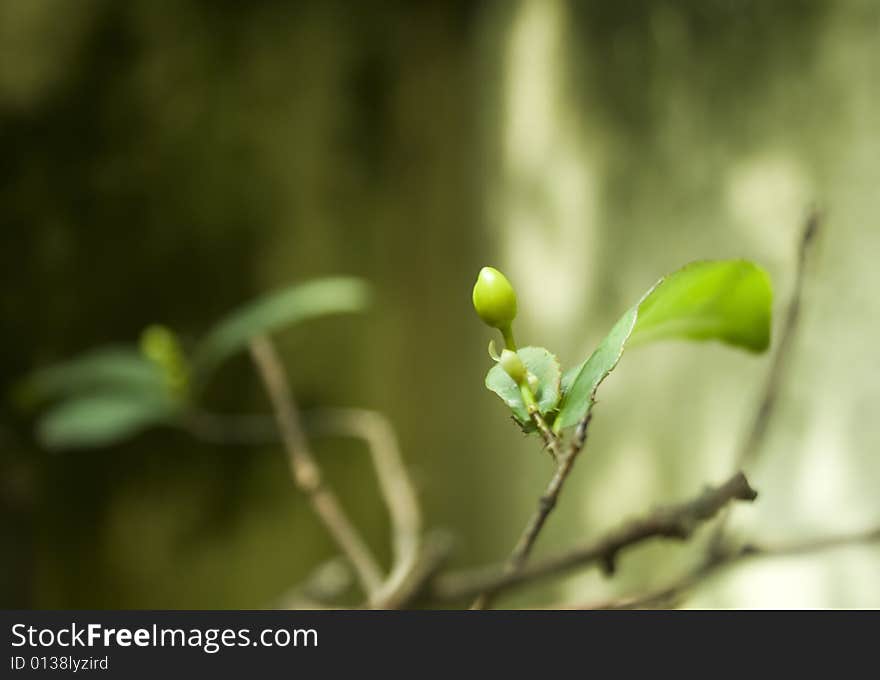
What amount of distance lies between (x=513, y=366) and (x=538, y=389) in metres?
0.02

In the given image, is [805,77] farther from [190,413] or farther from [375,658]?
[190,413]

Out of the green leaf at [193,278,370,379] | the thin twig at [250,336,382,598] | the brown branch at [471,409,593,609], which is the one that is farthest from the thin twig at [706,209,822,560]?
the green leaf at [193,278,370,379]

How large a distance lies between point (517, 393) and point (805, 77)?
580 mm

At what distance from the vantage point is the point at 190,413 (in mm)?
A: 924

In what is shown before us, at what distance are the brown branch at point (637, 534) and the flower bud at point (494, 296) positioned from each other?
0.13 m

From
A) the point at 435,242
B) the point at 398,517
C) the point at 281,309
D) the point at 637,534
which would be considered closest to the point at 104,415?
the point at 281,309

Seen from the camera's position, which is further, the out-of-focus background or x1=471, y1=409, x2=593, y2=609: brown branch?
the out-of-focus background

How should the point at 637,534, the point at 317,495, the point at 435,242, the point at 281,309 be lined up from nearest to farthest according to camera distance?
1. the point at 637,534
2. the point at 317,495
3. the point at 281,309
4. the point at 435,242

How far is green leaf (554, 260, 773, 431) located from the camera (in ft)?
1.01

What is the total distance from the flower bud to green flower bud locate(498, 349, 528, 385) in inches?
0.6

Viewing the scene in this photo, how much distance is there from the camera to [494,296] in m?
0.32

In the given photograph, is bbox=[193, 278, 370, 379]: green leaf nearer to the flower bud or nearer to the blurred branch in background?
the blurred branch in background

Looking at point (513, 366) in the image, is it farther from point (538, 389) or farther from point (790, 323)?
point (790, 323)

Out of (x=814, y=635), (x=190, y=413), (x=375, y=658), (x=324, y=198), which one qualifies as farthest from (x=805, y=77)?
(x=324, y=198)
